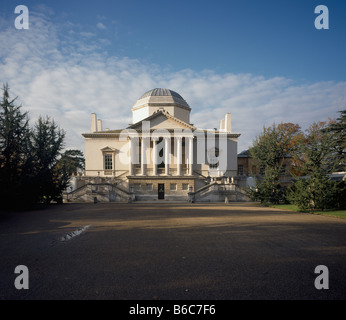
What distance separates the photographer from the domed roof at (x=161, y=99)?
1893 inches

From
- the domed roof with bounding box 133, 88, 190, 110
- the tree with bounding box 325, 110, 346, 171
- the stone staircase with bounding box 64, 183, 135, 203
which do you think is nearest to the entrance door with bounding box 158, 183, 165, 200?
the stone staircase with bounding box 64, 183, 135, 203

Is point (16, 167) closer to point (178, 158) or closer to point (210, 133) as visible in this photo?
point (178, 158)

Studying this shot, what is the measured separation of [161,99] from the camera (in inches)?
1919

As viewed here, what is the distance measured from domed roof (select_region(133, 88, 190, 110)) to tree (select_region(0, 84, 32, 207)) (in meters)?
29.4

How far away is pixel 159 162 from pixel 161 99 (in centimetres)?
1587

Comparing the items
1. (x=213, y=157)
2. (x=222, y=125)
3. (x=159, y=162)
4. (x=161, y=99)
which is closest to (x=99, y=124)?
(x=161, y=99)

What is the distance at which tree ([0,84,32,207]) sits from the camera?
779 inches

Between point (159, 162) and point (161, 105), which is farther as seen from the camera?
point (161, 105)

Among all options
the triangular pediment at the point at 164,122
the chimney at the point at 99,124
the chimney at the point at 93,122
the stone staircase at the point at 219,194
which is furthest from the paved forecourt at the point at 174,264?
the chimney at the point at 99,124

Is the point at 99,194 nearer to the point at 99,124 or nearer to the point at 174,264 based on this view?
the point at 99,124

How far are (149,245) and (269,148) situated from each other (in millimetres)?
23036

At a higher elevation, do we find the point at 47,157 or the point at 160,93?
the point at 160,93
